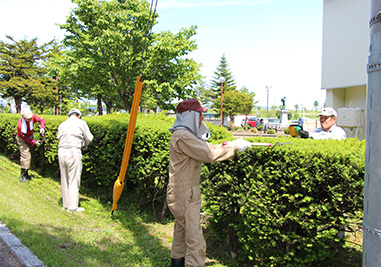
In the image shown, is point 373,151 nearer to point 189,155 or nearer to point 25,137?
point 189,155

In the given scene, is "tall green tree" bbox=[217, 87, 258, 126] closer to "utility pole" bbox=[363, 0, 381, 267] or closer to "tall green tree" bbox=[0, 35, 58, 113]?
"tall green tree" bbox=[0, 35, 58, 113]

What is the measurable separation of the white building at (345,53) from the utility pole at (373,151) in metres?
16.8

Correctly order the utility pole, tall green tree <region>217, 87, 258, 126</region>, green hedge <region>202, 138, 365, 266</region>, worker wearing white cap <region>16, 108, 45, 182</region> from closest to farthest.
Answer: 1. the utility pole
2. green hedge <region>202, 138, 365, 266</region>
3. worker wearing white cap <region>16, 108, 45, 182</region>
4. tall green tree <region>217, 87, 258, 126</region>

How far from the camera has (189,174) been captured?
3648mm

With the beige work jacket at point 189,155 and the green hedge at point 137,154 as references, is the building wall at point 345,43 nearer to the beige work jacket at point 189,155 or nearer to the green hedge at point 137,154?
the green hedge at point 137,154

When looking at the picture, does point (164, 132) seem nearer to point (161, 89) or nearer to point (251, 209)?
point (251, 209)

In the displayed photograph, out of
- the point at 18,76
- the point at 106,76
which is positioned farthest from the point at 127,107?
the point at 18,76

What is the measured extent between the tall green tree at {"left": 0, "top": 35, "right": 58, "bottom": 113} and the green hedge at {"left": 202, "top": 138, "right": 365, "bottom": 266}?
2327cm

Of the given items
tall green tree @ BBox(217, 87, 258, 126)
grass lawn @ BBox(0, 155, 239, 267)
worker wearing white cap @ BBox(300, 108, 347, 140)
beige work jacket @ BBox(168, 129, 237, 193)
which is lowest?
grass lawn @ BBox(0, 155, 239, 267)

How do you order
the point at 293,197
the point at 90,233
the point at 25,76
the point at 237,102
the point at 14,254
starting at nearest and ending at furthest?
the point at 293,197, the point at 14,254, the point at 90,233, the point at 25,76, the point at 237,102

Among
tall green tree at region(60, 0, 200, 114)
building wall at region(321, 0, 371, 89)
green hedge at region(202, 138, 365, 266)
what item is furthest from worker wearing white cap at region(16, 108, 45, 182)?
building wall at region(321, 0, 371, 89)

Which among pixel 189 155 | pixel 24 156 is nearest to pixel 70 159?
pixel 24 156

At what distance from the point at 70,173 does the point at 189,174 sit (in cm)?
359

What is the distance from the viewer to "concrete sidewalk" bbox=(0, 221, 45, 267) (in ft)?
11.8
